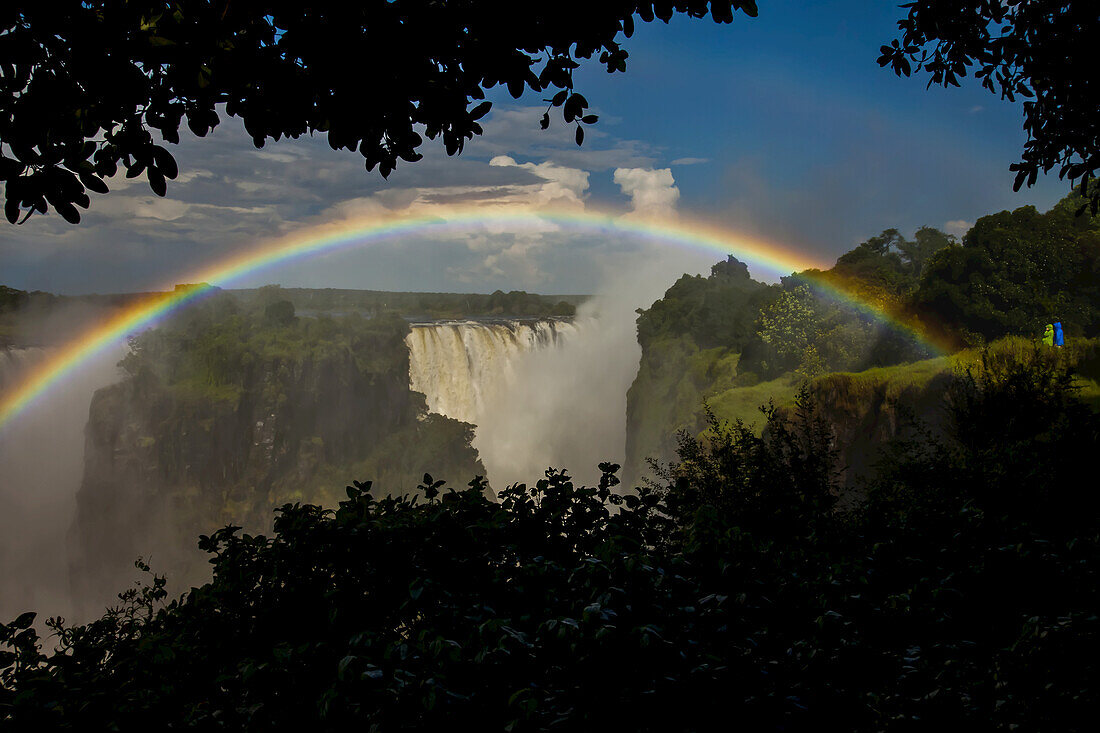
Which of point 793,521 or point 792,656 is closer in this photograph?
point 792,656

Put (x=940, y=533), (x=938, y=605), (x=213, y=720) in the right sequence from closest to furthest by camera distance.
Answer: (x=213, y=720) < (x=938, y=605) < (x=940, y=533)

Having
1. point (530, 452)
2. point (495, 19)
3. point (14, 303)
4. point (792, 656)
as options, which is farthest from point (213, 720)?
point (14, 303)

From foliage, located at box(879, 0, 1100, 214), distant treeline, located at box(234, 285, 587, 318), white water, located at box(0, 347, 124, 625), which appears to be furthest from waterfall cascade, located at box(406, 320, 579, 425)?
foliage, located at box(879, 0, 1100, 214)

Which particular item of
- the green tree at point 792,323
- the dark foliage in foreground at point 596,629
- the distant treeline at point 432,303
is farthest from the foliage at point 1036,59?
the distant treeline at point 432,303

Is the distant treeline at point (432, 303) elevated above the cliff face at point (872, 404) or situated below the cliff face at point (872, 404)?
above

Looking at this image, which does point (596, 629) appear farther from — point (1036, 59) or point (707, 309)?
point (707, 309)

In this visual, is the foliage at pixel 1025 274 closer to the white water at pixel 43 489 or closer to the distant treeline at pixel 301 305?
the distant treeline at pixel 301 305

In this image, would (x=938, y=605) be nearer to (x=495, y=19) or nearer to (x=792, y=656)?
(x=792, y=656)
